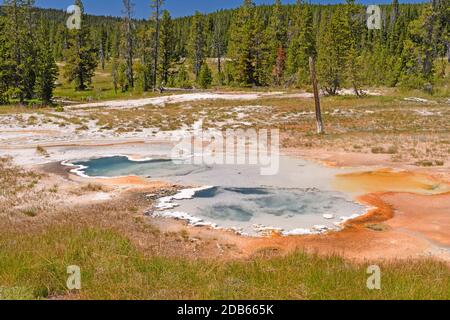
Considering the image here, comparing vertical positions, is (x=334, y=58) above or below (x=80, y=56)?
below

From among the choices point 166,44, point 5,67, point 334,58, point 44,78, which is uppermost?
point 166,44

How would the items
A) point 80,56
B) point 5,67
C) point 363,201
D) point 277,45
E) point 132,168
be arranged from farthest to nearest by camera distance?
1. point 277,45
2. point 80,56
3. point 5,67
4. point 132,168
5. point 363,201

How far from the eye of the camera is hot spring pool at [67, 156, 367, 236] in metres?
11.9

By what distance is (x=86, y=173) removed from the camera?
18219mm

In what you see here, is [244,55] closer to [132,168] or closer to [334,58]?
[334,58]

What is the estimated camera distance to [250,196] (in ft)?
48.0

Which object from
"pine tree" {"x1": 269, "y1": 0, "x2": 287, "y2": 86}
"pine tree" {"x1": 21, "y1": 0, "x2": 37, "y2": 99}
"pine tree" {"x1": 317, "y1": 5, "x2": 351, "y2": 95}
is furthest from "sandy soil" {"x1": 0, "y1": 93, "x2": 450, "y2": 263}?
"pine tree" {"x1": 269, "y1": 0, "x2": 287, "y2": 86}

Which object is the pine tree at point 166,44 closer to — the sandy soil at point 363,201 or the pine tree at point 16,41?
the pine tree at point 16,41

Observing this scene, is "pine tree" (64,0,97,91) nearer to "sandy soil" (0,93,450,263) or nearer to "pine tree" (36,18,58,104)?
"pine tree" (36,18,58,104)

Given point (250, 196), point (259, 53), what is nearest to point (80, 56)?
point (259, 53)

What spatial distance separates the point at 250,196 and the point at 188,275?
24.9ft

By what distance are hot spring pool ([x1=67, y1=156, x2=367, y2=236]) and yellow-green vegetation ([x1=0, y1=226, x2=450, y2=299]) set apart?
10.4 ft

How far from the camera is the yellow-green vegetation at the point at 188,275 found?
20.6 ft

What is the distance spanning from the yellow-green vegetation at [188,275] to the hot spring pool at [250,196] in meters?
3.17
